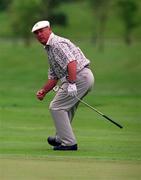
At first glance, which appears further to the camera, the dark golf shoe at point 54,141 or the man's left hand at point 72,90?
the dark golf shoe at point 54,141

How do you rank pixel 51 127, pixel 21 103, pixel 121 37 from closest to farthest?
pixel 51 127
pixel 21 103
pixel 121 37

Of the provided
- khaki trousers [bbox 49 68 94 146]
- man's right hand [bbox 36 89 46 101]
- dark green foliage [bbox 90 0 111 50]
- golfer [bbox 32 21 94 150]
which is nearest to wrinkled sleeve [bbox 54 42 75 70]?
golfer [bbox 32 21 94 150]

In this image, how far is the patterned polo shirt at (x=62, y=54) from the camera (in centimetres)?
1261

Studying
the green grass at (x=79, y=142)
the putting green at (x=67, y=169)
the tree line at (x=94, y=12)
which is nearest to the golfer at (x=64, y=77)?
the green grass at (x=79, y=142)

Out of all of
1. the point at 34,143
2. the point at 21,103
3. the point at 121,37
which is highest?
the point at 34,143

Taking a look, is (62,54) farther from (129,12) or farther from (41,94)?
(129,12)

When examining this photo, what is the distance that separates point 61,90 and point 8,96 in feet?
40.1

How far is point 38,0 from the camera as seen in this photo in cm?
6312

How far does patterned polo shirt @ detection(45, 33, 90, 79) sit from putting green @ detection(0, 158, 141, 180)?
6.09ft

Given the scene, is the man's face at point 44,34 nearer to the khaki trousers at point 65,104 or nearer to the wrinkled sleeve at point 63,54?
the wrinkled sleeve at point 63,54

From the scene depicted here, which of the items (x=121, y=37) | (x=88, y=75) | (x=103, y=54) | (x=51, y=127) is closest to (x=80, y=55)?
(x=88, y=75)

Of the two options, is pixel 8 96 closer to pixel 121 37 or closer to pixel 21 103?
pixel 21 103

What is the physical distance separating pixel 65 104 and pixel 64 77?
0.39 m

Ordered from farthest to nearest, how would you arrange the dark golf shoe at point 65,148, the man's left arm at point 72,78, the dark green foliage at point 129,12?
the dark green foliage at point 129,12 < the dark golf shoe at point 65,148 < the man's left arm at point 72,78
